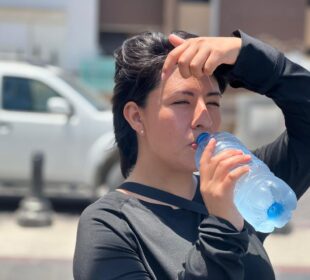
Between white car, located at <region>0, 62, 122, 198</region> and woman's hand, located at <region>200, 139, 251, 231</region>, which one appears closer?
woman's hand, located at <region>200, 139, 251, 231</region>

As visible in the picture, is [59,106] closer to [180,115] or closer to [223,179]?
[180,115]

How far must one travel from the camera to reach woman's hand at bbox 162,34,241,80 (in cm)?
197

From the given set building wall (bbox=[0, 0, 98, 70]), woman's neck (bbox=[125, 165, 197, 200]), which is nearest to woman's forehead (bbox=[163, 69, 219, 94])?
woman's neck (bbox=[125, 165, 197, 200])

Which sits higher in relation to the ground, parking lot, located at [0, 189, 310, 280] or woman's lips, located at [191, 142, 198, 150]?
woman's lips, located at [191, 142, 198, 150]

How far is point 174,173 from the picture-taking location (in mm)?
2186

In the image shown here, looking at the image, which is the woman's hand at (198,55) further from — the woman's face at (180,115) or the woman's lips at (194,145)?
the woman's lips at (194,145)

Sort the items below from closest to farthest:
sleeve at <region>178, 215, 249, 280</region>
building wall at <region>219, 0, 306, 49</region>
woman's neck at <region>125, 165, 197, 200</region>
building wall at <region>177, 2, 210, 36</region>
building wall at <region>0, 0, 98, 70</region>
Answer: sleeve at <region>178, 215, 249, 280</region> < woman's neck at <region>125, 165, 197, 200</region> < building wall at <region>0, 0, 98, 70</region> < building wall at <region>219, 0, 306, 49</region> < building wall at <region>177, 2, 210, 36</region>

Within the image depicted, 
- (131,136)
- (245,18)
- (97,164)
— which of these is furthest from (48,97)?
(245,18)

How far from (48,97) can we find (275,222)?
313 inches

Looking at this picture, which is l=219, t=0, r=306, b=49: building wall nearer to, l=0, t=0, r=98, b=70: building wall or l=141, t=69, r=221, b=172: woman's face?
l=0, t=0, r=98, b=70: building wall

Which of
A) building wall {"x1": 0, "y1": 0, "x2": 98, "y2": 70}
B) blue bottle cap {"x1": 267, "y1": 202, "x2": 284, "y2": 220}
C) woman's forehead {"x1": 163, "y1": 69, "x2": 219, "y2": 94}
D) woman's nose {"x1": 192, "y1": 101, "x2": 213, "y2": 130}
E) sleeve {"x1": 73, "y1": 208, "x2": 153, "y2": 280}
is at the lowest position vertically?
building wall {"x1": 0, "y1": 0, "x2": 98, "y2": 70}

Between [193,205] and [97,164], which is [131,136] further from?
[97,164]

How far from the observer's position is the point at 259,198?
1991mm

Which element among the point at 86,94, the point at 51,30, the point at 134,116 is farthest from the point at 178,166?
the point at 51,30
